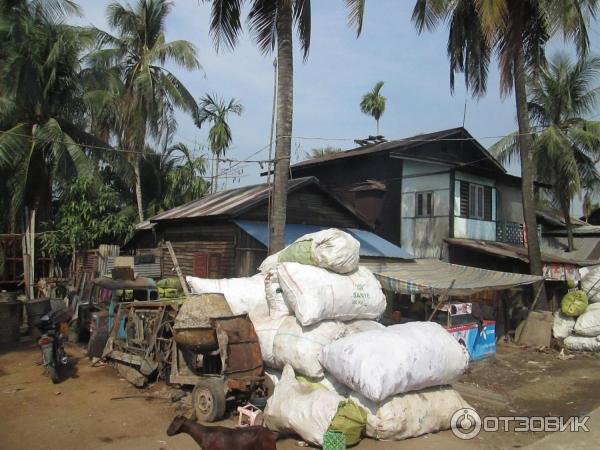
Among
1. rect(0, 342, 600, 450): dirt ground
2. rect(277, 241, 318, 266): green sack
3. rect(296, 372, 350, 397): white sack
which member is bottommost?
rect(0, 342, 600, 450): dirt ground

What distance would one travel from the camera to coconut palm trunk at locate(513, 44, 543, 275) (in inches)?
493

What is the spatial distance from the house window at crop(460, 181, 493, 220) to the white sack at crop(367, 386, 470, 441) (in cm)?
1191

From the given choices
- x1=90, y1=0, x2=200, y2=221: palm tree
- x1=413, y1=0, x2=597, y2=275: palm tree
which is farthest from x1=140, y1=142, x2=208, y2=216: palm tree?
x1=413, y1=0, x2=597, y2=275: palm tree

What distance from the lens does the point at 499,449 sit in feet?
16.7

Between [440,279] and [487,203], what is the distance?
8.85 m

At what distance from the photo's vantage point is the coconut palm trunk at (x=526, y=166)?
12531mm

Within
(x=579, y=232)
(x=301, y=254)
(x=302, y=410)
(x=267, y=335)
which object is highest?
(x=579, y=232)

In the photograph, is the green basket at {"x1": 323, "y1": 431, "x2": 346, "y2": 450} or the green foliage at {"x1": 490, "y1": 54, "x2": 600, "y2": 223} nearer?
the green basket at {"x1": 323, "y1": 431, "x2": 346, "y2": 450}

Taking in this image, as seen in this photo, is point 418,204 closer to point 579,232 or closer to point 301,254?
point 579,232

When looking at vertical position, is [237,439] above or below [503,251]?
below

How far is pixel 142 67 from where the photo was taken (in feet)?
65.4

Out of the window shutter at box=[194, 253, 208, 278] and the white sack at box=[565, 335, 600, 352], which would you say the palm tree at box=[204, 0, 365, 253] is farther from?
the white sack at box=[565, 335, 600, 352]

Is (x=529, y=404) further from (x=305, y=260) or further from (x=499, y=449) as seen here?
(x=305, y=260)

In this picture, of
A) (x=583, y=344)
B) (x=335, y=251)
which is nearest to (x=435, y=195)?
(x=583, y=344)
